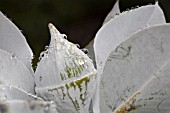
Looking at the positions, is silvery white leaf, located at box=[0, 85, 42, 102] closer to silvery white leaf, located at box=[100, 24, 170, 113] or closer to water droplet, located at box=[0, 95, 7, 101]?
water droplet, located at box=[0, 95, 7, 101]

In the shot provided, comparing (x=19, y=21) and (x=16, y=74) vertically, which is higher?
(x=19, y=21)

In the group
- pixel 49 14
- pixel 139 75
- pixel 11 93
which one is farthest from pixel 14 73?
pixel 49 14

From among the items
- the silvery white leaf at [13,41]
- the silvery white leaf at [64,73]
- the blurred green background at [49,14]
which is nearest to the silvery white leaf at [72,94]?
the silvery white leaf at [64,73]

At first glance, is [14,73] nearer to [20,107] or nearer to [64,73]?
[64,73]

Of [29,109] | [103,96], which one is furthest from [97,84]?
[29,109]

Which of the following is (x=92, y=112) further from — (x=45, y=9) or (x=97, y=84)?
(x=45, y=9)

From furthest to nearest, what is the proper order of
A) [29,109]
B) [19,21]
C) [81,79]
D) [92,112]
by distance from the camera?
[19,21]
[92,112]
[81,79]
[29,109]

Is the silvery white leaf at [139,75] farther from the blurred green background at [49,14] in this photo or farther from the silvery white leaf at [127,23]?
the blurred green background at [49,14]
